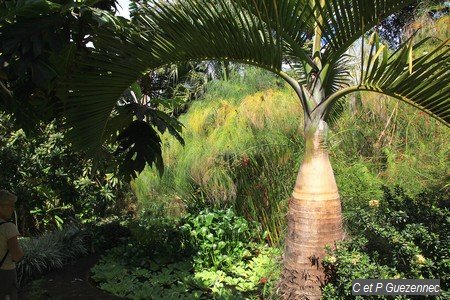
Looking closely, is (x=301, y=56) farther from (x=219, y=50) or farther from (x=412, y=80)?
(x=412, y=80)

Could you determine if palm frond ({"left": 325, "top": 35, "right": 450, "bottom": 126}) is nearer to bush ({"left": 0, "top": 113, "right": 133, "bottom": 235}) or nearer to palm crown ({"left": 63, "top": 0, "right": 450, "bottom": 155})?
palm crown ({"left": 63, "top": 0, "right": 450, "bottom": 155})

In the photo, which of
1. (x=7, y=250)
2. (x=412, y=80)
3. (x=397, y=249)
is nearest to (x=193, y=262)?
(x=7, y=250)

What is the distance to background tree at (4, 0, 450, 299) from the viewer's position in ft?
9.06

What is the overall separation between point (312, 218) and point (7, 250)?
7.64 ft

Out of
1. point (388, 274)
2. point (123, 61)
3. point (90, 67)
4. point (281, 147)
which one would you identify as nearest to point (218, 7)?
point (123, 61)

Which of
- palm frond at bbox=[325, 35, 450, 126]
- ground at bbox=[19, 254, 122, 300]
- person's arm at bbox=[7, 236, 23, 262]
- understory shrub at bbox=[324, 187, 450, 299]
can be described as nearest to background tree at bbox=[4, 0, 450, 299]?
palm frond at bbox=[325, 35, 450, 126]

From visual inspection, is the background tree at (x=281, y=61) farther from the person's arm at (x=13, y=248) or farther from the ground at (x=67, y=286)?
the ground at (x=67, y=286)

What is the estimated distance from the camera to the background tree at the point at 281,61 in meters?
2.76

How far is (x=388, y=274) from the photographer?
3248mm

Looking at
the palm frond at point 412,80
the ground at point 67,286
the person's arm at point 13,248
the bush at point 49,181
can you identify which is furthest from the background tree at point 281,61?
the bush at point 49,181

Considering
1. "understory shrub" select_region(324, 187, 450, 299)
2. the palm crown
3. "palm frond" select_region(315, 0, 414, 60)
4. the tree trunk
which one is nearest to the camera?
the palm crown

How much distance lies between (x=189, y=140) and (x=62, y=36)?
18.2 ft

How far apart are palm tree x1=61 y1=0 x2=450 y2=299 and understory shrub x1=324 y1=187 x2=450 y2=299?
0.57ft

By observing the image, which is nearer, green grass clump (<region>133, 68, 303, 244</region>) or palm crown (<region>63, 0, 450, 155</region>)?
palm crown (<region>63, 0, 450, 155</region>)
